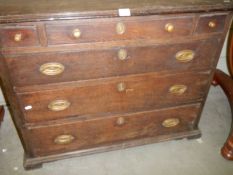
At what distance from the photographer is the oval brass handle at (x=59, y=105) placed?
111 centimetres

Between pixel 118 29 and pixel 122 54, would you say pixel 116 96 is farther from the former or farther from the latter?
pixel 118 29

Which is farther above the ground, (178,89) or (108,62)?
(108,62)

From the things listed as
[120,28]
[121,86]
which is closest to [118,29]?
[120,28]

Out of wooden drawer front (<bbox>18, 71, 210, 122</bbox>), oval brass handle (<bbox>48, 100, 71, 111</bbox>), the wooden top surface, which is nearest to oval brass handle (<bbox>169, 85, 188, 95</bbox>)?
wooden drawer front (<bbox>18, 71, 210, 122</bbox>)

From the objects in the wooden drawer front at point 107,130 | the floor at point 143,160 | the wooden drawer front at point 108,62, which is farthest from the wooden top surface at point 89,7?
the floor at point 143,160

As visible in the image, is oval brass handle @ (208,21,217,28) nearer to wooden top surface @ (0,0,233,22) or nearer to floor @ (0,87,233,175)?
wooden top surface @ (0,0,233,22)

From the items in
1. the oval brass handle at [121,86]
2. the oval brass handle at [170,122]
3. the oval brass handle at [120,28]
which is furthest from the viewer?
the oval brass handle at [170,122]

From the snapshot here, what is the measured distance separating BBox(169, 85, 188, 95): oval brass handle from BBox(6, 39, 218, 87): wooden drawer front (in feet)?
0.37

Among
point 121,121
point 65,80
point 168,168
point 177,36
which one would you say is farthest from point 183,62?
point 168,168

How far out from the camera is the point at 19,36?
86 centimetres

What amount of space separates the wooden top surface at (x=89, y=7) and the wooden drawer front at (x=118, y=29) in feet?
0.14

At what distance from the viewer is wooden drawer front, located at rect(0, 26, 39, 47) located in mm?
848

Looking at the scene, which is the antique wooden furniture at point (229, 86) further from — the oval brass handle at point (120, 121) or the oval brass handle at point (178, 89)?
the oval brass handle at point (120, 121)

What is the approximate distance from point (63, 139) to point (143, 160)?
1.72 feet
